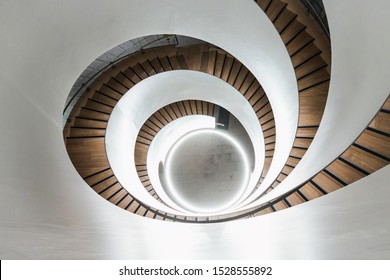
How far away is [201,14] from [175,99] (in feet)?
8.68

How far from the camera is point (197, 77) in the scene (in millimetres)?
5094

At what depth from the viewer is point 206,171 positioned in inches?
287

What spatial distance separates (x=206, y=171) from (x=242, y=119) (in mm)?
2035

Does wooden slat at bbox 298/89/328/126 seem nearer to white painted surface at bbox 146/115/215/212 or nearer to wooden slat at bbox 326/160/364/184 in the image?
wooden slat at bbox 326/160/364/184

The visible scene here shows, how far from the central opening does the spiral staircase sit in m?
1.31

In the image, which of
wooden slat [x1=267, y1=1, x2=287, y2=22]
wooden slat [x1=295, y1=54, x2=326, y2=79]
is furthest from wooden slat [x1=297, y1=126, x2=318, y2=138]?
wooden slat [x1=267, y1=1, x2=287, y2=22]

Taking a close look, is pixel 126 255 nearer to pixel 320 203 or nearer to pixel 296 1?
pixel 320 203

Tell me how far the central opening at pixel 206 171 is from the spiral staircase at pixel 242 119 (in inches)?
51.4

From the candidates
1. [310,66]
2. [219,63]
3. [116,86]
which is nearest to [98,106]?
[116,86]

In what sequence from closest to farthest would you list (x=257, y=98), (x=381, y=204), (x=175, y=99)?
(x=381, y=204), (x=257, y=98), (x=175, y=99)

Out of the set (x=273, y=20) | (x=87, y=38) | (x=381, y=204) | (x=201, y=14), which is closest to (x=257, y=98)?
(x=273, y=20)

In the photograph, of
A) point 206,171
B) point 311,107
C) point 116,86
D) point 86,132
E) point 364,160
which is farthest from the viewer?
point 206,171

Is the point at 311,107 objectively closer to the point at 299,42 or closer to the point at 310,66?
the point at 310,66

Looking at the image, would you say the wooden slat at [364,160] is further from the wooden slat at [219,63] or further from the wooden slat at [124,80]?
the wooden slat at [124,80]
